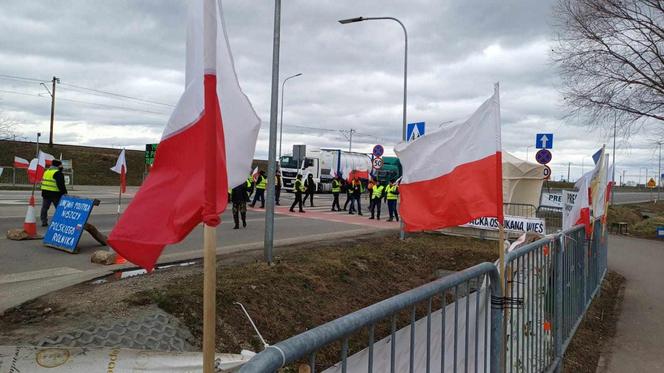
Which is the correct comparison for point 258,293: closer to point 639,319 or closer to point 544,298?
point 544,298

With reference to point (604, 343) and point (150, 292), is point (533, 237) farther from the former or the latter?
point (150, 292)

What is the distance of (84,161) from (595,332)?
56.8 metres

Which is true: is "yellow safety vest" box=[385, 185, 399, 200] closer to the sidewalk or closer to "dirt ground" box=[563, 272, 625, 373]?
the sidewalk

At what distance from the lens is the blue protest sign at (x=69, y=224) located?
9375mm

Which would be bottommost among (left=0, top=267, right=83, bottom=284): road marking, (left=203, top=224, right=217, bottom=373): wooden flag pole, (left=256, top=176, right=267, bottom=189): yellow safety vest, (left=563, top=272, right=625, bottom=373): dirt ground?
(left=563, top=272, right=625, bottom=373): dirt ground

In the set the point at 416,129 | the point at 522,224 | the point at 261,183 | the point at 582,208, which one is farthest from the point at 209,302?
the point at 261,183

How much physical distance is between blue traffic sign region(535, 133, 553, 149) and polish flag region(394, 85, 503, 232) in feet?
49.8

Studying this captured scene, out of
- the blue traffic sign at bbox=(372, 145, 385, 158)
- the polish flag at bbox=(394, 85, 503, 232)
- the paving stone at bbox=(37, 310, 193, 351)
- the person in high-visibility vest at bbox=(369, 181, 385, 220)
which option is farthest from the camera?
the blue traffic sign at bbox=(372, 145, 385, 158)

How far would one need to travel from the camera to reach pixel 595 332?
655 centimetres

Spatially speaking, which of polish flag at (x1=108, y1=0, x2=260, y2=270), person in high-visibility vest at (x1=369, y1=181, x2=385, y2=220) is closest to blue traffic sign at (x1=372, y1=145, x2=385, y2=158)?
person in high-visibility vest at (x1=369, y1=181, x2=385, y2=220)

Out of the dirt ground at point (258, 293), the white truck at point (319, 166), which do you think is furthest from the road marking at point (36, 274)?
the white truck at point (319, 166)

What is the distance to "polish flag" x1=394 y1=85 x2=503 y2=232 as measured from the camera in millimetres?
3379

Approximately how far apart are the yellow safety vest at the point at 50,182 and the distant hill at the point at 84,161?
1346 inches

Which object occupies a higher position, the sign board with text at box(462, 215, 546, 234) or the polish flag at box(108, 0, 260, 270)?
the polish flag at box(108, 0, 260, 270)
